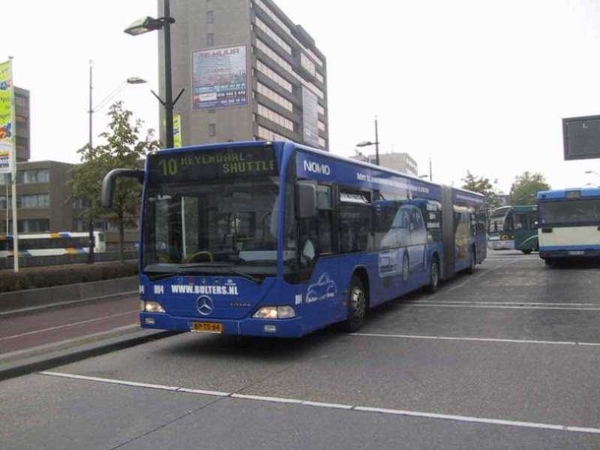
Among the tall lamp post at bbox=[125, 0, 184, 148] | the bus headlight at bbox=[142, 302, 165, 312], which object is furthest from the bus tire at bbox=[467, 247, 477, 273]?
the bus headlight at bbox=[142, 302, 165, 312]

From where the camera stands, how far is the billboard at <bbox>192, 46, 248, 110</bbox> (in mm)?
27875

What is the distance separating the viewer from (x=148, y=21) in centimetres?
1317

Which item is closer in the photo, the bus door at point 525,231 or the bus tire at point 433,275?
the bus tire at point 433,275

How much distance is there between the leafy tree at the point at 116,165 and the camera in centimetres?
1888

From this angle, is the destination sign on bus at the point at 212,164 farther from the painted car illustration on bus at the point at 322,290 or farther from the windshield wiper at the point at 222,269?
the painted car illustration on bus at the point at 322,290

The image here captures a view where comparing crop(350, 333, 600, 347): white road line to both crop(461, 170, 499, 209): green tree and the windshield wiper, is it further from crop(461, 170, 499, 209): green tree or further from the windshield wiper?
crop(461, 170, 499, 209): green tree

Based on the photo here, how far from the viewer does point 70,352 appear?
330 inches

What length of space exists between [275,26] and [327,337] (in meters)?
86.6

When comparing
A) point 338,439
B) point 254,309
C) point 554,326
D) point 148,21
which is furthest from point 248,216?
point 148,21

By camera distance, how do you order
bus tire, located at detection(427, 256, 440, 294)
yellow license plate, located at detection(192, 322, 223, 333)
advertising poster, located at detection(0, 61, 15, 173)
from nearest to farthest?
yellow license plate, located at detection(192, 322, 223, 333) → advertising poster, located at detection(0, 61, 15, 173) → bus tire, located at detection(427, 256, 440, 294)

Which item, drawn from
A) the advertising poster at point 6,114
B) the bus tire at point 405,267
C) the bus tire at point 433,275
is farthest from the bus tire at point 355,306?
the advertising poster at point 6,114

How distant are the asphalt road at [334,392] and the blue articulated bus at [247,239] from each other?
0.65m

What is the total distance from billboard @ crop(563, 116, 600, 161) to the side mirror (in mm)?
13168

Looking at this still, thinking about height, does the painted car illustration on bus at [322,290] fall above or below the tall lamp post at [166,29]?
below
